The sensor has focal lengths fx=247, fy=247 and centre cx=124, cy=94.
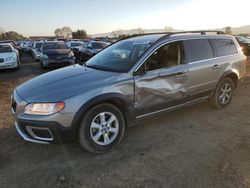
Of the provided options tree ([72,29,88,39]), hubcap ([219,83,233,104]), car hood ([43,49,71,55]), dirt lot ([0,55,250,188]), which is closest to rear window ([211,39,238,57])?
hubcap ([219,83,233,104])

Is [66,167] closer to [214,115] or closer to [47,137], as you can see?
[47,137]

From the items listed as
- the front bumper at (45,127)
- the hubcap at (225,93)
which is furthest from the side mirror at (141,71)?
the hubcap at (225,93)

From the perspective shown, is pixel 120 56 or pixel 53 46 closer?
pixel 120 56

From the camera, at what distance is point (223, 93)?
18.2 feet

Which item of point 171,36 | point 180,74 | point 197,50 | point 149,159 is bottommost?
point 149,159

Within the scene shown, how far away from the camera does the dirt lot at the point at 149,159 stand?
3.05 meters

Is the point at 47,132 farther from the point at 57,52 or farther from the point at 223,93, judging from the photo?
the point at 57,52

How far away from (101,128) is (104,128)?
0.17 feet

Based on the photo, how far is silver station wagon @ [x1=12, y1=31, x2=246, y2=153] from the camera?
337cm

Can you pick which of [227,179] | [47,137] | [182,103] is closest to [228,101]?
[182,103]

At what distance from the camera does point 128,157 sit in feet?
11.8

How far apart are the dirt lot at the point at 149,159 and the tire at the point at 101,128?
0.49 feet

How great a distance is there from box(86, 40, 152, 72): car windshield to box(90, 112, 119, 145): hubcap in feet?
2.66

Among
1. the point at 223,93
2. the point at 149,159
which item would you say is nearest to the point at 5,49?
the point at 223,93
